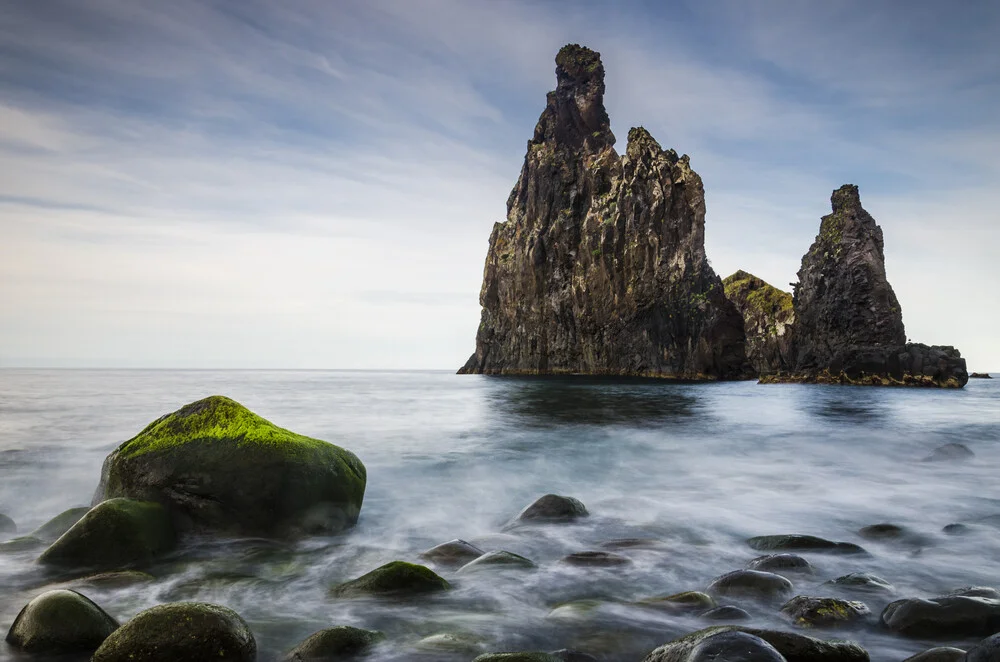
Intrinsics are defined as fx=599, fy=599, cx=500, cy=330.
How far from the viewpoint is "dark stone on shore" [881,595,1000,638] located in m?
4.72

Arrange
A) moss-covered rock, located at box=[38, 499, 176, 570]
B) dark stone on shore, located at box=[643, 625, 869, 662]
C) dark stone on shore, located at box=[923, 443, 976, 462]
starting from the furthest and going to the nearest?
dark stone on shore, located at box=[923, 443, 976, 462] → moss-covered rock, located at box=[38, 499, 176, 570] → dark stone on shore, located at box=[643, 625, 869, 662]

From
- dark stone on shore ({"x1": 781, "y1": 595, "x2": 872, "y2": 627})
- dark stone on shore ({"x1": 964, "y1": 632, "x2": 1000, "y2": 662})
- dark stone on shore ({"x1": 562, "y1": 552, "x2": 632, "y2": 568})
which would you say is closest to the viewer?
dark stone on shore ({"x1": 964, "y1": 632, "x2": 1000, "y2": 662})

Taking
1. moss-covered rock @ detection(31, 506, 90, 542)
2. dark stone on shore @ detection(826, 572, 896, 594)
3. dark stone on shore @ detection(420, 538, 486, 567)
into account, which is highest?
dark stone on shore @ detection(826, 572, 896, 594)

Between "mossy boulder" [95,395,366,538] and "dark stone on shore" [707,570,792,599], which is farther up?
"mossy boulder" [95,395,366,538]

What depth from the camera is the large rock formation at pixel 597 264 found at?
275 feet

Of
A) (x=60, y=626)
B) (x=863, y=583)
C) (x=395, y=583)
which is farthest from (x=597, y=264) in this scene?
(x=60, y=626)

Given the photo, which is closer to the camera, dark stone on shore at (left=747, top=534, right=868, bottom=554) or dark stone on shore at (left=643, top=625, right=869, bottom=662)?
dark stone on shore at (left=643, top=625, right=869, bottom=662)

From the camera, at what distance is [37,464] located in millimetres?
12953

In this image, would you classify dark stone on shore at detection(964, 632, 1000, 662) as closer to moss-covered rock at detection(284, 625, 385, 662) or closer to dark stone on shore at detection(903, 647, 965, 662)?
dark stone on shore at detection(903, 647, 965, 662)

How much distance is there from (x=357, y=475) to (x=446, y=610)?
3917 mm

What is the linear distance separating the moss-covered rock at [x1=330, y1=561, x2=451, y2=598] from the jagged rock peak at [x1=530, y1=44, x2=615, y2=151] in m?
109

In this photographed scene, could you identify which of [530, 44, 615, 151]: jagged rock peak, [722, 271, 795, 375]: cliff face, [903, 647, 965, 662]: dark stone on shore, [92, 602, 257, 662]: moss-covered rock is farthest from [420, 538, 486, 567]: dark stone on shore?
[530, 44, 615, 151]: jagged rock peak

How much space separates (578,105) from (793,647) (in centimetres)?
11692

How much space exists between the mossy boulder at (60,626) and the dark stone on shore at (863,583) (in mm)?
6522
